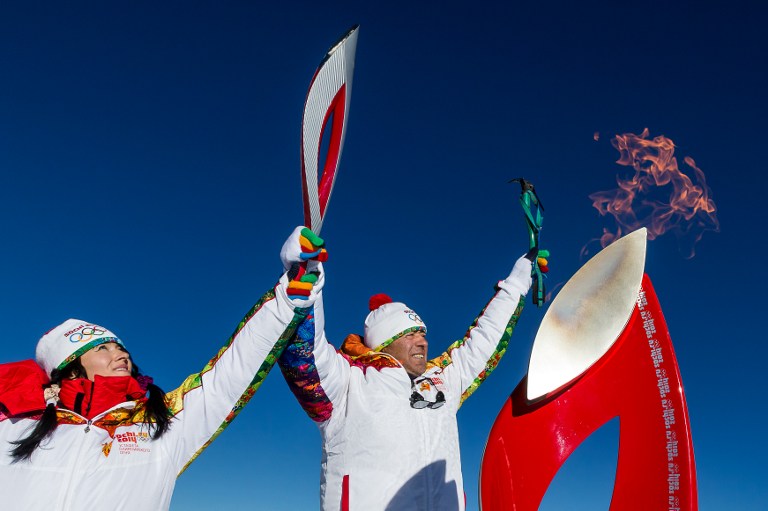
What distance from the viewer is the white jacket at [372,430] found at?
3971 millimetres

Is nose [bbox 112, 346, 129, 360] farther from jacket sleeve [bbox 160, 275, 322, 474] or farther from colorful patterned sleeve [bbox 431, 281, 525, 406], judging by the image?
colorful patterned sleeve [bbox 431, 281, 525, 406]

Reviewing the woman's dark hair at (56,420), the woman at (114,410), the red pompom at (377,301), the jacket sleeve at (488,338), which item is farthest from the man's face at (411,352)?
the woman's dark hair at (56,420)

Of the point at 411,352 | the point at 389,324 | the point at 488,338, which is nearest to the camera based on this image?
the point at 411,352

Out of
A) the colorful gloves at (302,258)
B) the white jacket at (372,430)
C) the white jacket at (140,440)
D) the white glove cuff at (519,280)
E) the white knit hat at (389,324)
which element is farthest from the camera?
the white glove cuff at (519,280)

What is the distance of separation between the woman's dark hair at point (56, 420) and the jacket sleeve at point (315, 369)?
71 cm

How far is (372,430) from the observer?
166 inches

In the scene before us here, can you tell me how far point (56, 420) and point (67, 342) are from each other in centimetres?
47

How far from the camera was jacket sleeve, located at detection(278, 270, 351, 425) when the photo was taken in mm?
3746

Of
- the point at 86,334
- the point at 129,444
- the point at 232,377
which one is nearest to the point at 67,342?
the point at 86,334

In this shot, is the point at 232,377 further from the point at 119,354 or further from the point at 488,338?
the point at 488,338

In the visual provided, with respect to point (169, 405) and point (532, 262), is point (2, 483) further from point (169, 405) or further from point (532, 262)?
point (532, 262)

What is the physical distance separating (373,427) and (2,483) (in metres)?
1.98

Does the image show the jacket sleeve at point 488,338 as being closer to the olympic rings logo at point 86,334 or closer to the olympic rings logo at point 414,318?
the olympic rings logo at point 414,318

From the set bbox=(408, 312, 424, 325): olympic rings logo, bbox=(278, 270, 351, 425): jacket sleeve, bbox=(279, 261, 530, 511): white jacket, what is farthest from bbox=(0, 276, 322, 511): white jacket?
bbox=(408, 312, 424, 325): olympic rings logo
